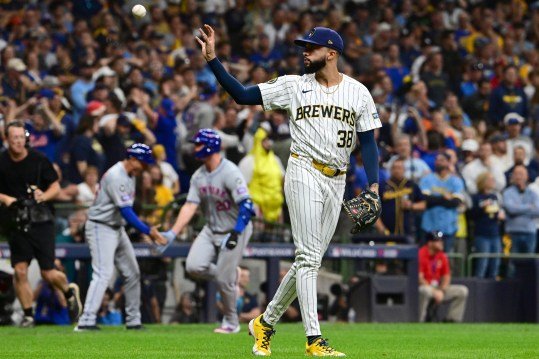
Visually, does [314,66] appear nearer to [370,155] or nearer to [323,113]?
[323,113]

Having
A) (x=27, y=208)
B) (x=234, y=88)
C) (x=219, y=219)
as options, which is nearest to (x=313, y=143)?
(x=234, y=88)

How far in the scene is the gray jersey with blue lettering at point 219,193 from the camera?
531 inches

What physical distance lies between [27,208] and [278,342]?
376 cm

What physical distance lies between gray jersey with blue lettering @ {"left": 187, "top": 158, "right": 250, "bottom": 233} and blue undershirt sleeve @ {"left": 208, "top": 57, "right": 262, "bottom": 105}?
440 cm

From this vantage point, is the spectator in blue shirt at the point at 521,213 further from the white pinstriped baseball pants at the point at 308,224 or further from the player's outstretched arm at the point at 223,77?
the player's outstretched arm at the point at 223,77

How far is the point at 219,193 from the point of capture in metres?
13.6

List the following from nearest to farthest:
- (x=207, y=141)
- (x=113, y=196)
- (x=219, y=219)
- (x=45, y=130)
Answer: (x=207, y=141)
(x=113, y=196)
(x=219, y=219)
(x=45, y=130)

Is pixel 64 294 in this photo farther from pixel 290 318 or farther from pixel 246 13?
pixel 246 13

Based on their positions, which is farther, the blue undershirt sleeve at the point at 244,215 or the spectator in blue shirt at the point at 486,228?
the spectator in blue shirt at the point at 486,228

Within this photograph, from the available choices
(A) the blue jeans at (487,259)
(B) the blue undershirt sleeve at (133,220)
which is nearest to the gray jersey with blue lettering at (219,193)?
(B) the blue undershirt sleeve at (133,220)

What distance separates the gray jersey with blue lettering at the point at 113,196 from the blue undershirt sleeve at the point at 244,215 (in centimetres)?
122

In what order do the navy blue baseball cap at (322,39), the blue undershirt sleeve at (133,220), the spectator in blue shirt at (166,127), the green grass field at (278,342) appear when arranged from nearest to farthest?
the navy blue baseball cap at (322,39)
the green grass field at (278,342)
the blue undershirt sleeve at (133,220)
the spectator in blue shirt at (166,127)

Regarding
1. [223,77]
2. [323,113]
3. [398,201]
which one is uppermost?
[223,77]

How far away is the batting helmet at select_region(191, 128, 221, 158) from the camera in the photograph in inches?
525
